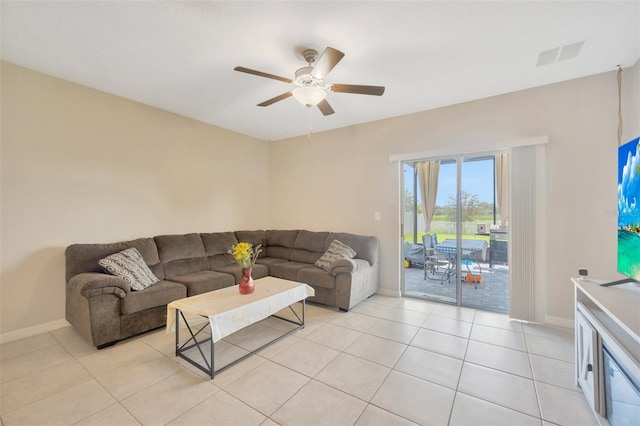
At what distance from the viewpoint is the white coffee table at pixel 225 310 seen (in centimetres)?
217

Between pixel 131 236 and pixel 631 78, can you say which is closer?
pixel 631 78

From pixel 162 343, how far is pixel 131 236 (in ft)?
5.34

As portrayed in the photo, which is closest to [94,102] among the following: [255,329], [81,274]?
[81,274]

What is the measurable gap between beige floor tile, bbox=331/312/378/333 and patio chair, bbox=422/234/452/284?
1.44 m

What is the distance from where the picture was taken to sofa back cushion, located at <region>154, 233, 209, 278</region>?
3592mm

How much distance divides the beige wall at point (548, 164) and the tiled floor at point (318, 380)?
97cm

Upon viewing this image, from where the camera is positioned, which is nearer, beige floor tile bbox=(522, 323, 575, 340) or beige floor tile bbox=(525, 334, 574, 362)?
beige floor tile bbox=(525, 334, 574, 362)

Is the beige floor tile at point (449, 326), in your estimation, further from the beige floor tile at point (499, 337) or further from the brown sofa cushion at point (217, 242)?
the brown sofa cushion at point (217, 242)

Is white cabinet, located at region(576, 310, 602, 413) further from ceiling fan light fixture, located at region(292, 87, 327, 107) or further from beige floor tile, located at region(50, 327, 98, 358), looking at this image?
beige floor tile, located at region(50, 327, 98, 358)

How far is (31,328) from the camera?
2.81 m

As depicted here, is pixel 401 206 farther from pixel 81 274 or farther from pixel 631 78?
pixel 81 274

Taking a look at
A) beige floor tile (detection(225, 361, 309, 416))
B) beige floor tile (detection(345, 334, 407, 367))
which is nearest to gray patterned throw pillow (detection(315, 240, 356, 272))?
beige floor tile (detection(345, 334, 407, 367))

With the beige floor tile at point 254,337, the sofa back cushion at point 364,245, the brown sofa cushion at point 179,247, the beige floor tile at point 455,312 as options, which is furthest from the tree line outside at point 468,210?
the brown sofa cushion at point 179,247

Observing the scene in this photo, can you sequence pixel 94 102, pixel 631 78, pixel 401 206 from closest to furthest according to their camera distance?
1. pixel 631 78
2. pixel 94 102
3. pixel 401 206
